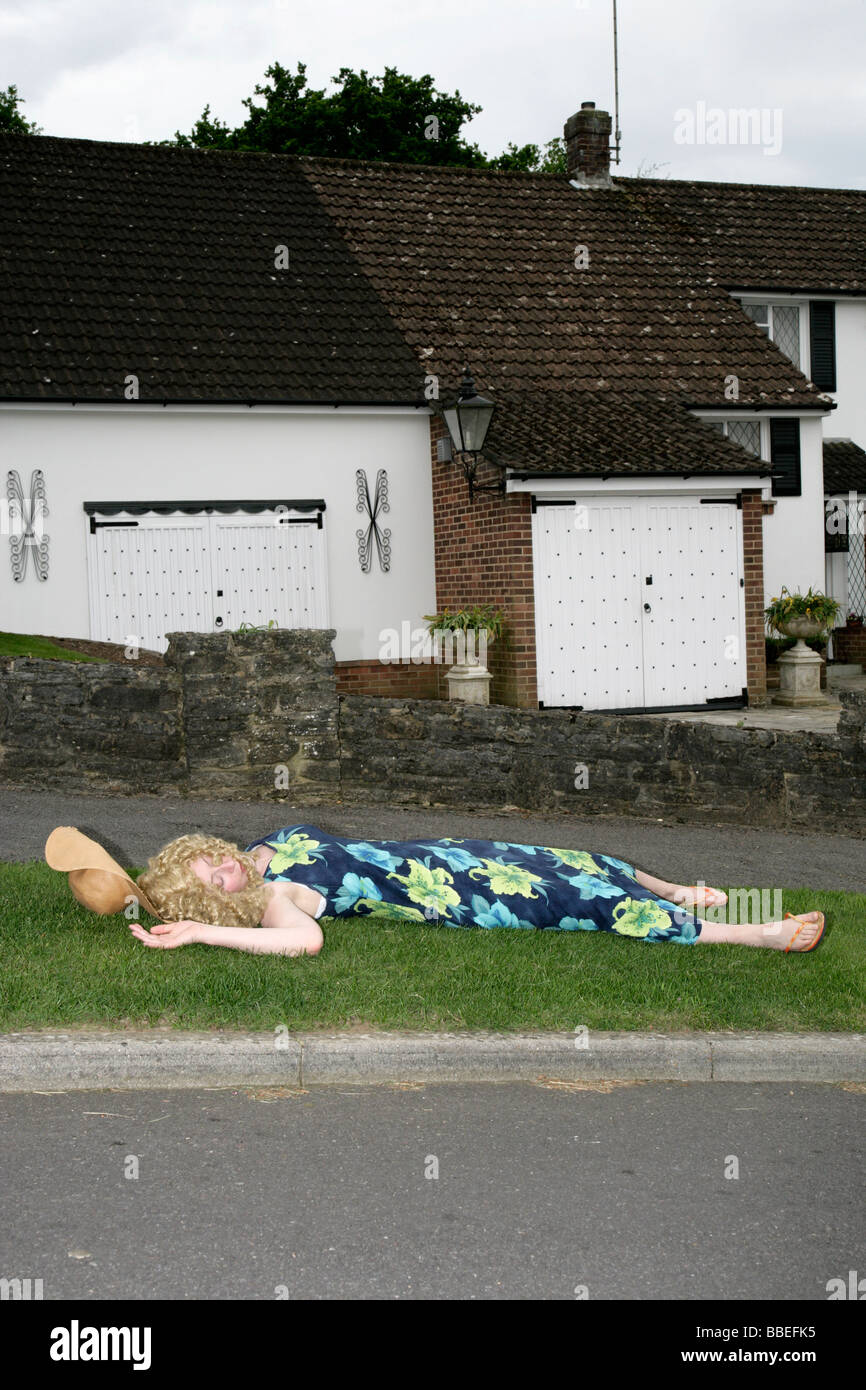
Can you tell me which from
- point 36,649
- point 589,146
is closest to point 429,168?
point 589,146

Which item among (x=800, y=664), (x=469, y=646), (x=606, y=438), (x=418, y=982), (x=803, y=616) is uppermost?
(x=606, y=438)

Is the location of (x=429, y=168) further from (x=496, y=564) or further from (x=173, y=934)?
(x=173, y=934)

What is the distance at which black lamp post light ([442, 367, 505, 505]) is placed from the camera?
53.5ft

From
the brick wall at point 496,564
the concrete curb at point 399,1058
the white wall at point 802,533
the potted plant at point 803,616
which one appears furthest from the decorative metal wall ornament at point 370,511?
the concrete curb at point 399,1058

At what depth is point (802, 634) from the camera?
1942cm

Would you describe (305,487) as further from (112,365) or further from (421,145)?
(421,145)

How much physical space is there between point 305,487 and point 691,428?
521 centimetres

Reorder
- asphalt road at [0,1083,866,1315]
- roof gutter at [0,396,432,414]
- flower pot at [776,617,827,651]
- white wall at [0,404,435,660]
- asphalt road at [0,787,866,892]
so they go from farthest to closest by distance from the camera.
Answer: flower pot at [776,617,827,651] < white wall at [0,404,435,660] < roof gutter at [0,396,432,414] < asphalt road at [0,787,866,892] < asphalt road at [0,1083,866,1315]

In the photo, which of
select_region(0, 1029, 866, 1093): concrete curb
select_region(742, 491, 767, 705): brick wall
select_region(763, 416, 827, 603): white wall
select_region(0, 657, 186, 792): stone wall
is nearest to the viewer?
select_region(0, 1029, 866, 1093): concrete curb

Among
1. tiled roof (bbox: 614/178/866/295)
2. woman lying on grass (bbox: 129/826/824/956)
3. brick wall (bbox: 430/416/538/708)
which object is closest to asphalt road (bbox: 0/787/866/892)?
woman lying on grass (bbox: 129/826/824/956)

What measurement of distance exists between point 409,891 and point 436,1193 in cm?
205

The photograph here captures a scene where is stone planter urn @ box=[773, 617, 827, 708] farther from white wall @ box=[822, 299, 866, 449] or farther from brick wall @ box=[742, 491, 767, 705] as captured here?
white wall @ box=[822, 299, 866, 449]

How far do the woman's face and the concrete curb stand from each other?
71cm

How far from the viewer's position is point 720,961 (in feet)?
22.5
